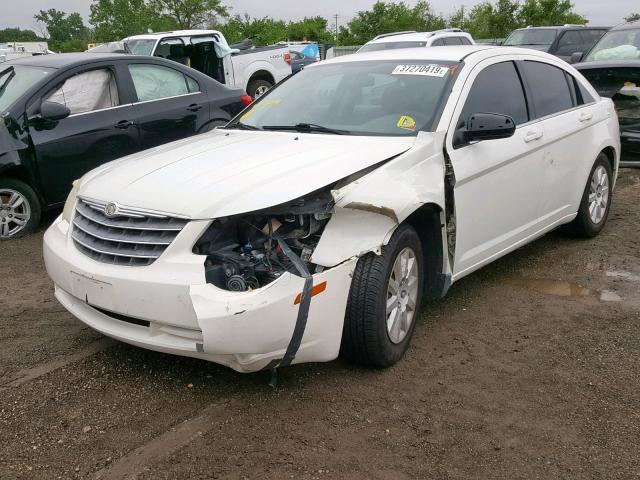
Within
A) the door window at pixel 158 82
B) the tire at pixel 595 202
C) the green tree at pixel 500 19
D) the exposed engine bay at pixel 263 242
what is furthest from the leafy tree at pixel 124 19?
the exposed engine bay at pixel 263 242

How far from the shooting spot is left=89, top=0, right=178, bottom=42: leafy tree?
44969 mm

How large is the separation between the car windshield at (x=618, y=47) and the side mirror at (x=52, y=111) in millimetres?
7130

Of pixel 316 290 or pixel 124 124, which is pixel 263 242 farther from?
pixel 124 124

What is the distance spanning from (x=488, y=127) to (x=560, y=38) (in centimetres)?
1673

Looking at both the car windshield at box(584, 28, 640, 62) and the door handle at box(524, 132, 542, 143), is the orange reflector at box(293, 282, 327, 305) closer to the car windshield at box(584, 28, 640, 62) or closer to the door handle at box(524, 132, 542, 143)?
the door handle at box(524, 132, 542, 143)

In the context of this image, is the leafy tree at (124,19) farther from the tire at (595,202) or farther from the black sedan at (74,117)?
the tire at (595,202)

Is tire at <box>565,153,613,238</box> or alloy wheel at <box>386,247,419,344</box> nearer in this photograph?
alloy wheel at <box>386,247,419,344</box>

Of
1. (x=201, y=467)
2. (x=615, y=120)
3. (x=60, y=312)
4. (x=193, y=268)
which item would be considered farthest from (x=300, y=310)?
(x=615, y=120)

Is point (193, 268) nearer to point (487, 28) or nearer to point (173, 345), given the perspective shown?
point (173, 345)

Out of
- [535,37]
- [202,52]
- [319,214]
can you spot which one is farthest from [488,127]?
[535,37]

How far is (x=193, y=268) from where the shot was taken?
304 cm

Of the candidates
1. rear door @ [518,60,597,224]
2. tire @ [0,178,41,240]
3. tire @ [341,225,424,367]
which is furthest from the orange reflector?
tire @ [0,178,41,240]

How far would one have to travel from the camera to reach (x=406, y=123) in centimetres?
402

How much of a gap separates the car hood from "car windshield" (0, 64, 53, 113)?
2.87 meters
